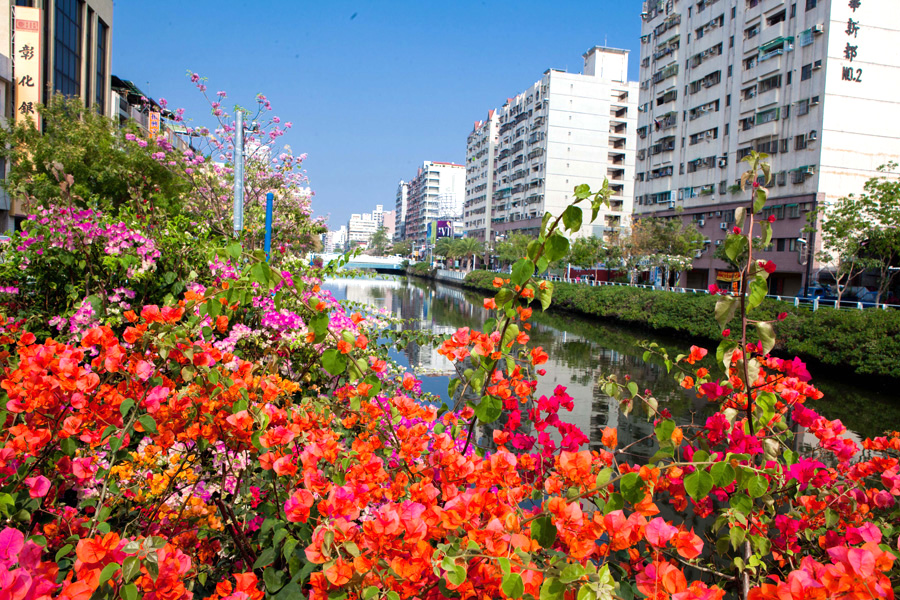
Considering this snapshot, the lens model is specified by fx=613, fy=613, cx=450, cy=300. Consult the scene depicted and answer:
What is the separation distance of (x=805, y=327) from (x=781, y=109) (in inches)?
677

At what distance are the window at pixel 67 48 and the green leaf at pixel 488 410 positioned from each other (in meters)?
30.9

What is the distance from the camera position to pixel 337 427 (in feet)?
7.24

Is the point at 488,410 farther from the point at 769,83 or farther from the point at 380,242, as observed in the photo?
the point at 380,242

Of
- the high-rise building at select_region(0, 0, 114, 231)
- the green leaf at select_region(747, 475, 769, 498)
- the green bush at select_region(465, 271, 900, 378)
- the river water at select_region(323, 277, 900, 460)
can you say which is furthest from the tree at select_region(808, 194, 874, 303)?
the high-rise building at select_region(0, 0, 114, 231)

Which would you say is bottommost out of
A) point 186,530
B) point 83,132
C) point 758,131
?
point 186,530

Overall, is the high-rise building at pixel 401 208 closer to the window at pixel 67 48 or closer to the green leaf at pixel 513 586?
the window at pixel 67 48

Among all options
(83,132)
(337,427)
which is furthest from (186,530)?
(83,132)

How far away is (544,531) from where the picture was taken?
1.37 meters

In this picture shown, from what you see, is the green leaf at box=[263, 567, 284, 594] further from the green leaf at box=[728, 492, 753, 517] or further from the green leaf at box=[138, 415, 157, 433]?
the green leaf at box=[728, 492, 753, 517]

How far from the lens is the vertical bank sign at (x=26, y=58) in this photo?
24.3 metres

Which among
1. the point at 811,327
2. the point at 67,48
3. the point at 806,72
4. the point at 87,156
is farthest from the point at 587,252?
the point at 67,48

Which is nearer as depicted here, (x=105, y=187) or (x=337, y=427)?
(x=337, y=427)

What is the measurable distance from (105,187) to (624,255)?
26652mm

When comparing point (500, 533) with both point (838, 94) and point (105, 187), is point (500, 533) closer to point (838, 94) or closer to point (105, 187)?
point (105, 187)
